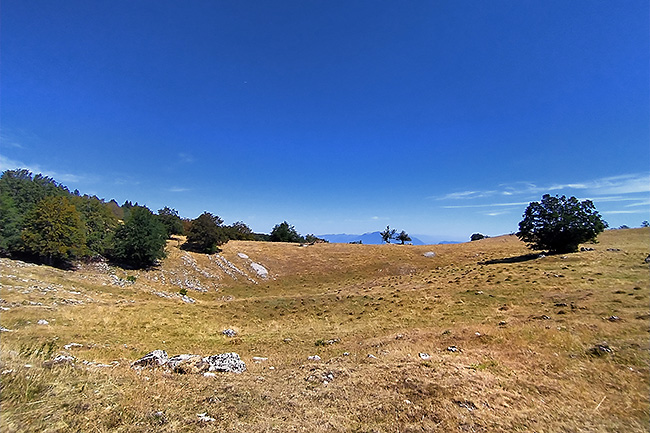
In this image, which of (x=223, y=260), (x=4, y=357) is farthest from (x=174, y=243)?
(x=4, y=357)

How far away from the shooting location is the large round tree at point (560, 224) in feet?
123

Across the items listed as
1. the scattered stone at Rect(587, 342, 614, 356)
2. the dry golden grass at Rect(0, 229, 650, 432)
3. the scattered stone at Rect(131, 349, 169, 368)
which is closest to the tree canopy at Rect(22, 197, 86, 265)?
the dry golden grass at Rect(0, 229, 650, 432)

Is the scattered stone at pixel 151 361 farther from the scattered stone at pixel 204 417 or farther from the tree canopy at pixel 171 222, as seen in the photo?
the tree canopy at pixel 171 222

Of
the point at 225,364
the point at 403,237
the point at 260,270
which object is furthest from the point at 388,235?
the point at 225,364

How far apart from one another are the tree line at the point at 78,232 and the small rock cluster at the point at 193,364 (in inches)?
1363

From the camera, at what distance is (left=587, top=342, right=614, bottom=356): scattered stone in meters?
10.2

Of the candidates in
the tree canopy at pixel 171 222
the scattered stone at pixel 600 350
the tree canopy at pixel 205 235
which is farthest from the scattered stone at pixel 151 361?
the tree canopy at pixel 171 222

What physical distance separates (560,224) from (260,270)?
50347mm

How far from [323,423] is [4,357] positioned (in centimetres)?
877

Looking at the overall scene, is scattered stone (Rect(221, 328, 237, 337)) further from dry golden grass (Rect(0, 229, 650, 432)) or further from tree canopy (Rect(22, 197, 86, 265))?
tree canopy (Rect(22, 197, 86, 265))

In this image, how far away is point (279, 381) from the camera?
985 cm

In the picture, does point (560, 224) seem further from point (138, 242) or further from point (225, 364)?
point (138, 242)

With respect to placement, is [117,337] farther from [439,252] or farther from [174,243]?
[439,252]

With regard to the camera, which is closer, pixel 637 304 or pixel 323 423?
pixel 323 423
